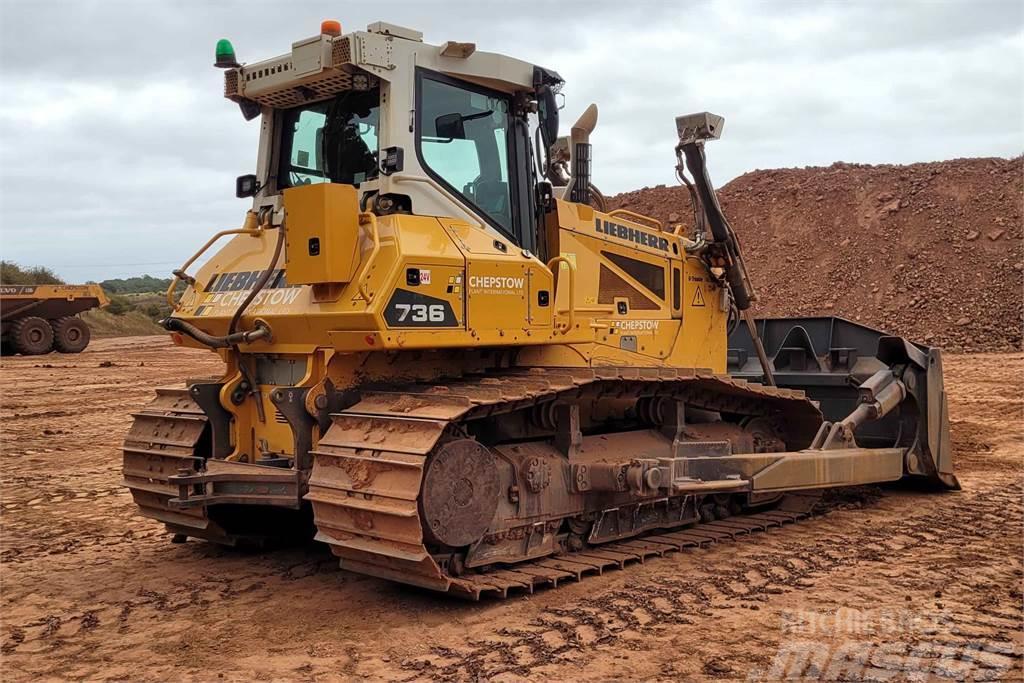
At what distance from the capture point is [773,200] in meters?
35.6

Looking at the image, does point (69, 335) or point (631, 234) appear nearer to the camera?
point (631, 234)

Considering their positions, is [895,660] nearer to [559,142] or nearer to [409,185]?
[409,185]

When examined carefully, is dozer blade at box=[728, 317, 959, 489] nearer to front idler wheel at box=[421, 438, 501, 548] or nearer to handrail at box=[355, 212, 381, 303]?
front idler wheel at box=[421, 438, 501, 548]

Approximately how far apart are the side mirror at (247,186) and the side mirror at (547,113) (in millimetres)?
2097

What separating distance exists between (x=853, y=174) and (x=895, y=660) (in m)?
32.5

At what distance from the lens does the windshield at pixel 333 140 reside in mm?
6637

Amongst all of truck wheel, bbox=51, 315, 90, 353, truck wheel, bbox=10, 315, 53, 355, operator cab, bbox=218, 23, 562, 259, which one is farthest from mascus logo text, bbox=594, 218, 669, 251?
truck wheel, bbox=51, 315, 90, 353

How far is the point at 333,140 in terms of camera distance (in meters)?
6.92

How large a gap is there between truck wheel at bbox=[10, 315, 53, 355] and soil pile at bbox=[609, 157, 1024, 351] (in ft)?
68.7

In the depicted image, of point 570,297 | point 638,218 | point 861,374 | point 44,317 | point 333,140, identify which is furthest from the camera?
point 44,317

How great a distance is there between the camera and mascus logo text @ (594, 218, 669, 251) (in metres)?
7.66

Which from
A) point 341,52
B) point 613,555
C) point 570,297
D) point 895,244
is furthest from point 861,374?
point 895,244

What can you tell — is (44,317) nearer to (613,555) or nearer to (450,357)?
(450,357)

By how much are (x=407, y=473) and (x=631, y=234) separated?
3.32 metres
